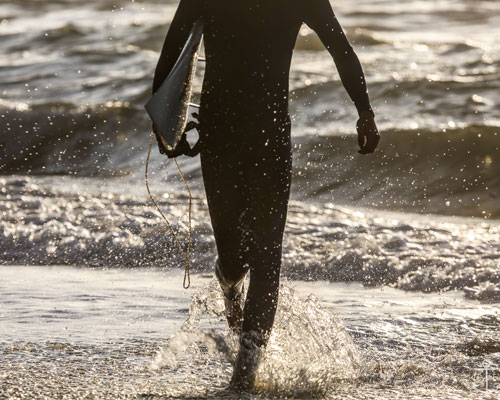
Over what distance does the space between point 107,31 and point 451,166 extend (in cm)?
1162

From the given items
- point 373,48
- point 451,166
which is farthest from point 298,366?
point 373,48

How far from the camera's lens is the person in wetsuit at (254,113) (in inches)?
162

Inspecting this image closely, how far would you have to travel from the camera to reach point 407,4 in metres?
26.4

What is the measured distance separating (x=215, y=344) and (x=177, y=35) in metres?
1.33

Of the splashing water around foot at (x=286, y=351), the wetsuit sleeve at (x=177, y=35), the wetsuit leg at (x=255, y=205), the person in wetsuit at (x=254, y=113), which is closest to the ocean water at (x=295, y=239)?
the splashing water around foot at (x=286, y=351)

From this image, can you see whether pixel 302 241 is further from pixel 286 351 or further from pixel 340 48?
pixel 340 48

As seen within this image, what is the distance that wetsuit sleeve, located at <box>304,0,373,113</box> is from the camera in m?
4.09

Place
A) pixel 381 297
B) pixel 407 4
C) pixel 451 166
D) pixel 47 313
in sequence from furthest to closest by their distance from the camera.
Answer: pixel 407 4 < pixel 451 166 < pixel 381 297 < pixel 47 313

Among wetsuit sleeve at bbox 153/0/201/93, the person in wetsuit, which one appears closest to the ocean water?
the person in wetsuit

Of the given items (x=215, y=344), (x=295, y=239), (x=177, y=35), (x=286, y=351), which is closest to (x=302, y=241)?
(x=295, y=239)

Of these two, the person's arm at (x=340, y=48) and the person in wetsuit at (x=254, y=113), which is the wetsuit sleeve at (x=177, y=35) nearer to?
the person in wetsuit at (x=254, y=113)

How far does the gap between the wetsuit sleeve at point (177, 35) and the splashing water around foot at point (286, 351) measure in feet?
3.76

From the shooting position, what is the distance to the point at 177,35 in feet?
13.8

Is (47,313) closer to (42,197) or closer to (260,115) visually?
(260,115)
